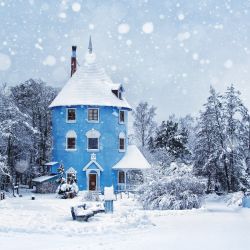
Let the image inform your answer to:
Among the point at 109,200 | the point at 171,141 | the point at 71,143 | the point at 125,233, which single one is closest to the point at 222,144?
the point at 171,141

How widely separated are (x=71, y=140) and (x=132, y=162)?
19.7 ft

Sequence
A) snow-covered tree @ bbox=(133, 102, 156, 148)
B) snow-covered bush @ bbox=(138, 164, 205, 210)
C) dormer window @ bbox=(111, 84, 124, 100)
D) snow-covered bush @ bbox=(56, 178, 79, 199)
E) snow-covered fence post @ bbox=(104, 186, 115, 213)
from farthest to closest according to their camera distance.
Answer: snow-covered tree @ bbox=(133, 102, 156, 148) → dormer window @ bbox=(111, 84, 124, 100) → snow-covered bush @ bbox=(56, 178, 79, 199) → snow-covered bush @ bbox=(138, 164, 205, 210) → snow-covered fence post @ bbox=(104, 186, 115, 213)

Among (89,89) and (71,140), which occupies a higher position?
(89,89)

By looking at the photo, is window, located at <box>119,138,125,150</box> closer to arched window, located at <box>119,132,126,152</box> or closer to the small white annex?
arched window, located at <box>119,132,126,152</box>

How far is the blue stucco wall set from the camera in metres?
41.4

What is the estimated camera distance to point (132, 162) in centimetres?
4191

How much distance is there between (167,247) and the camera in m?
12.0

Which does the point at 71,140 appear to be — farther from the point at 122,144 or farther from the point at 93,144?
the point at 122,144

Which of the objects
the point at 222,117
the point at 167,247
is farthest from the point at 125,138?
the point at 167,247

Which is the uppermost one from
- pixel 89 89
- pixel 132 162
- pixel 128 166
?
pixel 89 89

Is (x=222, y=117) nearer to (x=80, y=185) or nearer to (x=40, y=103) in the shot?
(x=80, y=185)

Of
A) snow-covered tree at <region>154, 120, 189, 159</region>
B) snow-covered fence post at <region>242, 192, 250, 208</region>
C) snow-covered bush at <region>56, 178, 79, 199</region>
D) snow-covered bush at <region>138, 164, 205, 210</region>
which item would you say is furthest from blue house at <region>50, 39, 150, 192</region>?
snow-covered fence post at <region>242, 192, 250, 208</region>

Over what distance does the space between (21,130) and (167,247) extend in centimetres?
3449

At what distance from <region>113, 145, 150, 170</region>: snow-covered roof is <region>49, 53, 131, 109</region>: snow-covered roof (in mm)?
4563
